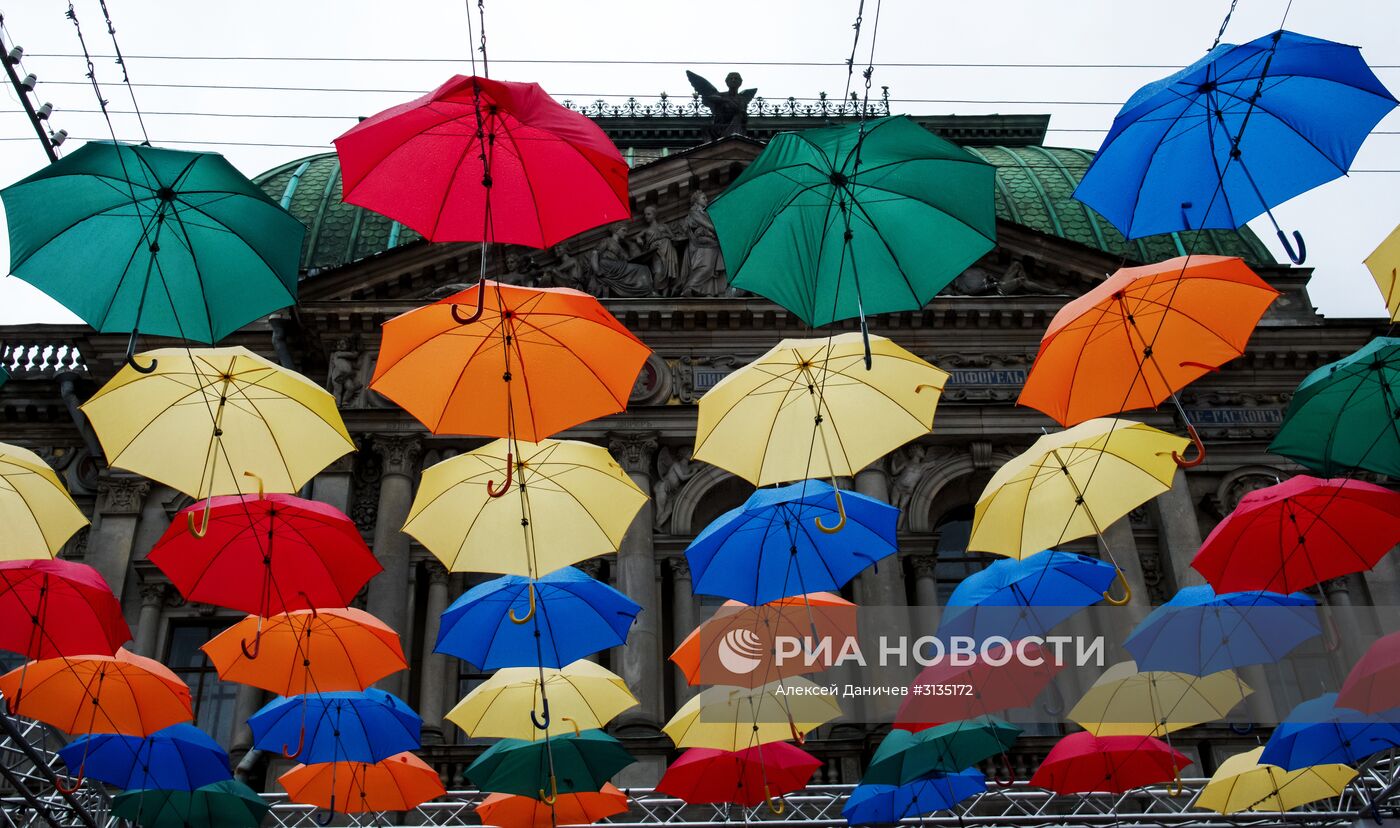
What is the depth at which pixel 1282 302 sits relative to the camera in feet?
87.4

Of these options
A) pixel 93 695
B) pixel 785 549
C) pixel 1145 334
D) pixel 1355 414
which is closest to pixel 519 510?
pixel 785 549

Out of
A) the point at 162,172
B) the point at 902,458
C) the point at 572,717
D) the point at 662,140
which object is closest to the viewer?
the point at 162,172

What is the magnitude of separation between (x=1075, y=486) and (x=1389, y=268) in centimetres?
392

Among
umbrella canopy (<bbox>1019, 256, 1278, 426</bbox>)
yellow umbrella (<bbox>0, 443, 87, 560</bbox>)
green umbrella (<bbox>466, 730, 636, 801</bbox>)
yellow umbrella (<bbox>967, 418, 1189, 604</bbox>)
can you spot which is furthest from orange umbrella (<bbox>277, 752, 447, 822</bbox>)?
umbrella canopy (<bbox>1019, 256, 1278, 426</bbox>)

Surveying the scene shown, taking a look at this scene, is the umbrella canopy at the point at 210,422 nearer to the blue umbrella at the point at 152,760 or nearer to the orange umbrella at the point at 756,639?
the blue umbrella at the point at 152,760

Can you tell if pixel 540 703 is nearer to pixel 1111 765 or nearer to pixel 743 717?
pixel 743 717

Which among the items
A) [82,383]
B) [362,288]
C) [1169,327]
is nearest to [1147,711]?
[1169,327]

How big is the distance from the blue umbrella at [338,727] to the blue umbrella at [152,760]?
73 cm

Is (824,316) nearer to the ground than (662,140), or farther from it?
nearer to the ground

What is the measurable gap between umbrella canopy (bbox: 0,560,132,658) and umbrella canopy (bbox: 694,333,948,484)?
706cm

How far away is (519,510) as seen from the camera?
14.7m

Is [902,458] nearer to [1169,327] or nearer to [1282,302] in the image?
[1282,302]

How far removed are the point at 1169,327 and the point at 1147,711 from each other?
6.38 m

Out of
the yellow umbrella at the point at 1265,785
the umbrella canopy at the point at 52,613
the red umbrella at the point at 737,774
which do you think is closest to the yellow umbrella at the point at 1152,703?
the yellow umbrella at the point at 1265,785
